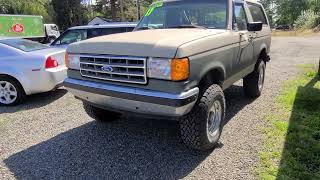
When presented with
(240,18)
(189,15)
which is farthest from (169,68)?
(240,18)

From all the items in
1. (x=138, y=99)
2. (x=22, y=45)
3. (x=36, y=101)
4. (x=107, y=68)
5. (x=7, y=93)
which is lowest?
(x=36, y=101)

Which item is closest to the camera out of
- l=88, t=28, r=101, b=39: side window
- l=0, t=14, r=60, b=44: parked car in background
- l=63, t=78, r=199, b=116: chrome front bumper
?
l=63, t=78, r=199, b=116: chrome front bumper

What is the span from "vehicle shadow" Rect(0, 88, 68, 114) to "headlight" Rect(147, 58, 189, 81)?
12.8 feet

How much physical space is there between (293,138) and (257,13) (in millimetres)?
2987

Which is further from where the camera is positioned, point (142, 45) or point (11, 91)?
point (11, 91)

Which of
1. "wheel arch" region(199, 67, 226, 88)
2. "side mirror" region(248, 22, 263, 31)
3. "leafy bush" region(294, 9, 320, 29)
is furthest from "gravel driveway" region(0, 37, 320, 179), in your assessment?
"leafy bush" region(294, 9, 320, 29)

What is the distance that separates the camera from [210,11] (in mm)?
5137

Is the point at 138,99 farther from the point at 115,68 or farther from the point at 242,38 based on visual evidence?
the point at 242,38

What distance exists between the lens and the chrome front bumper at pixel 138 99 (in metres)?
3.65

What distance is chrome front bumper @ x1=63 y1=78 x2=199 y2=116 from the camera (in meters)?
3.65

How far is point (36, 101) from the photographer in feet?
23.7

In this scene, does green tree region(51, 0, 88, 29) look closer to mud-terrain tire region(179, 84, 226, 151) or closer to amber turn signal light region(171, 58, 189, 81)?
mud-terrain tire region(179, 84, 226, 151)

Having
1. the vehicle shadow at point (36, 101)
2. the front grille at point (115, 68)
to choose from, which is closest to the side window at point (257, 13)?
the front grille at point (115, 68)

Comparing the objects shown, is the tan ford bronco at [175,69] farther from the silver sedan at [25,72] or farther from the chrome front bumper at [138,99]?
the silver sedan at [25,72]
